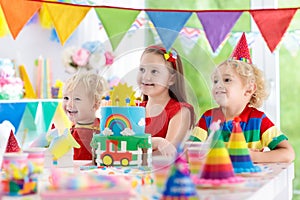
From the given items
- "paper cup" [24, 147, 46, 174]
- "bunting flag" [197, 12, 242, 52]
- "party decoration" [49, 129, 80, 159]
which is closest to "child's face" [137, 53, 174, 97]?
"party decoration" [49, 129, 80, 159]

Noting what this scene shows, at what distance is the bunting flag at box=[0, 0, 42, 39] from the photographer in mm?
2094

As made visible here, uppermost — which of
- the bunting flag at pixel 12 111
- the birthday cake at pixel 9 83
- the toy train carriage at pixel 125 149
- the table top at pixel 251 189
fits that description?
the birthday cake at pixel 9 83

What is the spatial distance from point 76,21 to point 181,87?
42.3 inches

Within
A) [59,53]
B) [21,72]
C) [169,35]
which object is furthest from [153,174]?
[59,53]

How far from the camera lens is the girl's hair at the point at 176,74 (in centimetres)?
127

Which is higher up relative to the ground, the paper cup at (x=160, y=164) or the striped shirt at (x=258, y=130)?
the striped shirt at (x=258, y=130)

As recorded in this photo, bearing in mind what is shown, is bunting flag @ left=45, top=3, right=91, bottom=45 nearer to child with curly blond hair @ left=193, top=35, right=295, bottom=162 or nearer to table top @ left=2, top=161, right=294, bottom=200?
child with curly blond hair @ left=193, top=35, right=295, bottom=162

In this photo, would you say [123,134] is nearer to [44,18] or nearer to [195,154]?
[195,154]

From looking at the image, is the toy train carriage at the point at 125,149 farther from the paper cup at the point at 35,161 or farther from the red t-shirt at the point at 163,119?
the paper cup at the point at 35,161

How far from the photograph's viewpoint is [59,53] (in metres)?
3.83

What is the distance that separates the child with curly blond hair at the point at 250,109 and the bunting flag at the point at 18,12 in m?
0.84

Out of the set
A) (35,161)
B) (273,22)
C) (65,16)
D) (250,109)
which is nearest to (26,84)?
(65,16)

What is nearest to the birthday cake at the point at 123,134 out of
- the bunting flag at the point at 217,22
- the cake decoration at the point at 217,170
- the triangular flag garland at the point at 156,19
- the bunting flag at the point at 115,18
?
the cake decoration at the point at 217,170

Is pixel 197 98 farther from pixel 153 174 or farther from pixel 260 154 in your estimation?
pixel 260 154
